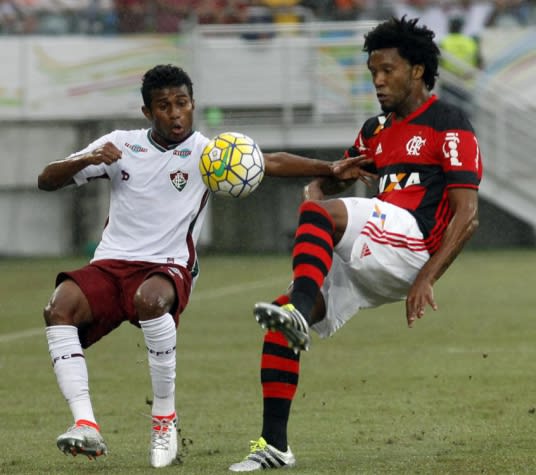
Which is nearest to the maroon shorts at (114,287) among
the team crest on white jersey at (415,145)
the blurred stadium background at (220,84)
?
the team crest on white jersey at (415,145)

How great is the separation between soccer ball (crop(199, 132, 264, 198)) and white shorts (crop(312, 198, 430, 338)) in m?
0.63

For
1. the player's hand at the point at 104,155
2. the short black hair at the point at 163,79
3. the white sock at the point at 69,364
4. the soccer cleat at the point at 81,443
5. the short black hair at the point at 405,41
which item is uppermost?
the short black hair at the point at 405,41

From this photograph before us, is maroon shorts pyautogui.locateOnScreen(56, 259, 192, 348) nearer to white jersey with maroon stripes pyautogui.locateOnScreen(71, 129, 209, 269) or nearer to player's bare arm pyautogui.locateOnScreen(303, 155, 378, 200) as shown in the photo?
white jersey with maroon stripes pyautogui.locateOnScreen(71, 129, 209, 269)

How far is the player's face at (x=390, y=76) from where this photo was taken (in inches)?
263

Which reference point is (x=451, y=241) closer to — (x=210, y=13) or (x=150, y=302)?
(x=150, y=302)

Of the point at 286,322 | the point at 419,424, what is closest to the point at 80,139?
the point at 419,424

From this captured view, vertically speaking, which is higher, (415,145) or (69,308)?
(415,145)

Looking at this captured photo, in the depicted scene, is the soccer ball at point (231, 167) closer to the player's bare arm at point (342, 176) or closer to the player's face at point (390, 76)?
the player's bare arm at point (342, 176)

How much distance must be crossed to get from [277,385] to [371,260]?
29.3 inches

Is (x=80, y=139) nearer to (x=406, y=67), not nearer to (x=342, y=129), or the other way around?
(x=342, y=129)

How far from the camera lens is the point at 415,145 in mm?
6629

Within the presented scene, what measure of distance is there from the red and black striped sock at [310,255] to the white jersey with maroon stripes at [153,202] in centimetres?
94

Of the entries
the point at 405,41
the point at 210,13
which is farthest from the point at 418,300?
the point at 210,13

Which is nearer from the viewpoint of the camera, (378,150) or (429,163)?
(429,163)
